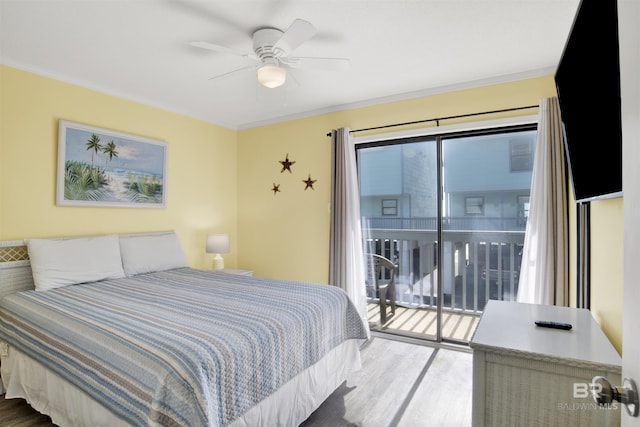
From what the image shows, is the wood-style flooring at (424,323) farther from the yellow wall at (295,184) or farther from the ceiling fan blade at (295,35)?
the ceiling fan blade at (295,35)

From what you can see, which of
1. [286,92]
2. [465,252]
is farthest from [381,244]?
[286,92]

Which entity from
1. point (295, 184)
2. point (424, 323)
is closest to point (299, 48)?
point (295, 184)

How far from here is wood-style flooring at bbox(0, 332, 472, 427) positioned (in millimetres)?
2086

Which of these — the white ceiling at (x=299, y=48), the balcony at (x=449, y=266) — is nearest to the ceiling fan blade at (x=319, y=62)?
the white ceiling at (x=299, y=48)

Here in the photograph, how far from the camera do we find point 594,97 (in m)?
1.25

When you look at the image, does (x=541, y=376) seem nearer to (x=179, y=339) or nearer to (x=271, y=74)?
(x=179, y=339)

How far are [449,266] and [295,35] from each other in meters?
2.61

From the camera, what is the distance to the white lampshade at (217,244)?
13.0 ft

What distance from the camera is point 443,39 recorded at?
2.34 meters

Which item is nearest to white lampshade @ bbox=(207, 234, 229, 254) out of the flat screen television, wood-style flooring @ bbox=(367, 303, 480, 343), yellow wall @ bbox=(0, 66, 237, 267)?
yellow wall @ bbox=(0, 66, 237, 267)

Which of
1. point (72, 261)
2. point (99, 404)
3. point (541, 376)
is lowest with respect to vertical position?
point (99, 404)

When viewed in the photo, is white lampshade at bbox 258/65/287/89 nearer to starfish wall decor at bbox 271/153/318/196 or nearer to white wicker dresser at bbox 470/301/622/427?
starfish wall decor at bbox 271/153/318/196

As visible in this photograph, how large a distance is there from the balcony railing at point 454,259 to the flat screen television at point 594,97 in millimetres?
1505

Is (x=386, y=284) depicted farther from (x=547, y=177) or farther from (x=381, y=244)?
(x=547, y=177)
